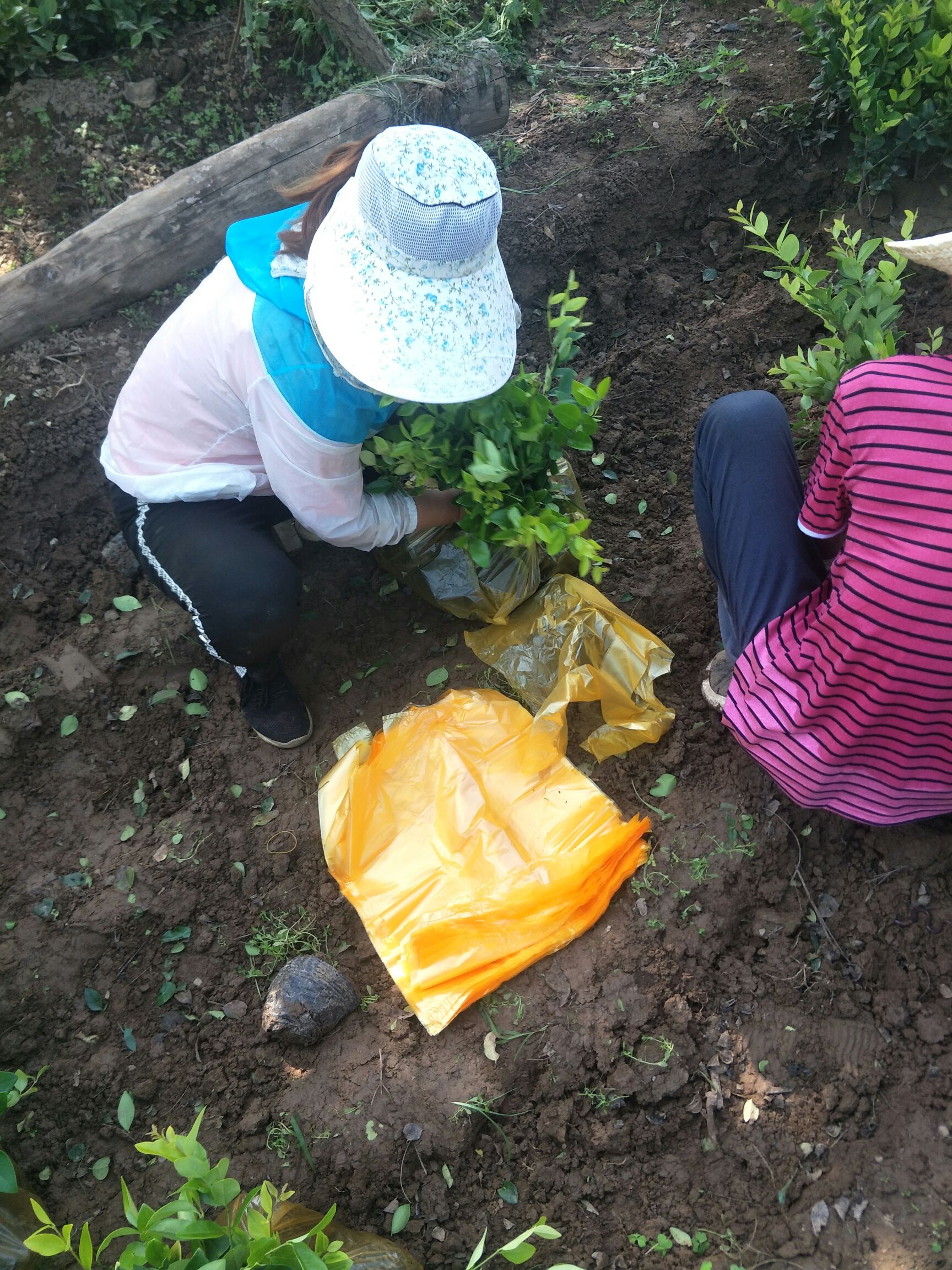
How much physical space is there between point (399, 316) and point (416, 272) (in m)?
0.09

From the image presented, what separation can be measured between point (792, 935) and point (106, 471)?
2285mm

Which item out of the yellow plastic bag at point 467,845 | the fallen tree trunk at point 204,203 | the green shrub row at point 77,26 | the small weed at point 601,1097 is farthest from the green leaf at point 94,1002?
the green shrub row at point 77,26

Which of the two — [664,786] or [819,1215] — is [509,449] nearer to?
[664,786]

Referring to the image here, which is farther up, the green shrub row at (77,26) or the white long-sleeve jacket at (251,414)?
the green shrub row at (77,26)

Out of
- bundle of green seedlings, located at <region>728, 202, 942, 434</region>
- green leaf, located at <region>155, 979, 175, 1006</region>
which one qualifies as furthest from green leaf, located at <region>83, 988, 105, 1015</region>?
bundle of green seedlings, located at <region>728, 202, 942, 434</region>

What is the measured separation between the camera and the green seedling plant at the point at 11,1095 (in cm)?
165

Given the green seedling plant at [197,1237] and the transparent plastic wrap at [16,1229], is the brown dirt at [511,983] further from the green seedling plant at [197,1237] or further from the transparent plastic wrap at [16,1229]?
the green seedling plant at [197,1237]

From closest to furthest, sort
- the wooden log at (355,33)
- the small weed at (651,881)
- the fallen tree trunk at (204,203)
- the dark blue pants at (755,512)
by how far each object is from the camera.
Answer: the dark blue pants at (755,512), the small weed at (651,881), the fallen tree trunk at (204,203), the wooden log at (355,33)

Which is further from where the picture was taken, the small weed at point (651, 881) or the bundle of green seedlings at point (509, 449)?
the small weed at point (651, 881)

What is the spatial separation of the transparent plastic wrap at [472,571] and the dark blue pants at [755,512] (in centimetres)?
56

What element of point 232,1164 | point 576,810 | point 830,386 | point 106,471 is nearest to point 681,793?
point 576,810

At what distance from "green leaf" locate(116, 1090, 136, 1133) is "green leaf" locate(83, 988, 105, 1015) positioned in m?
0.24

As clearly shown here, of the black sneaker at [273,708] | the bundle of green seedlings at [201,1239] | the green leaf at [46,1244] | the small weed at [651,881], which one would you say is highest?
the green leaf at [46,1244]

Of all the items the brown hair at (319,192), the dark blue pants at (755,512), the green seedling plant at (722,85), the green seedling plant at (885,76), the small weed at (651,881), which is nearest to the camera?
the brown hair at (319,192)
